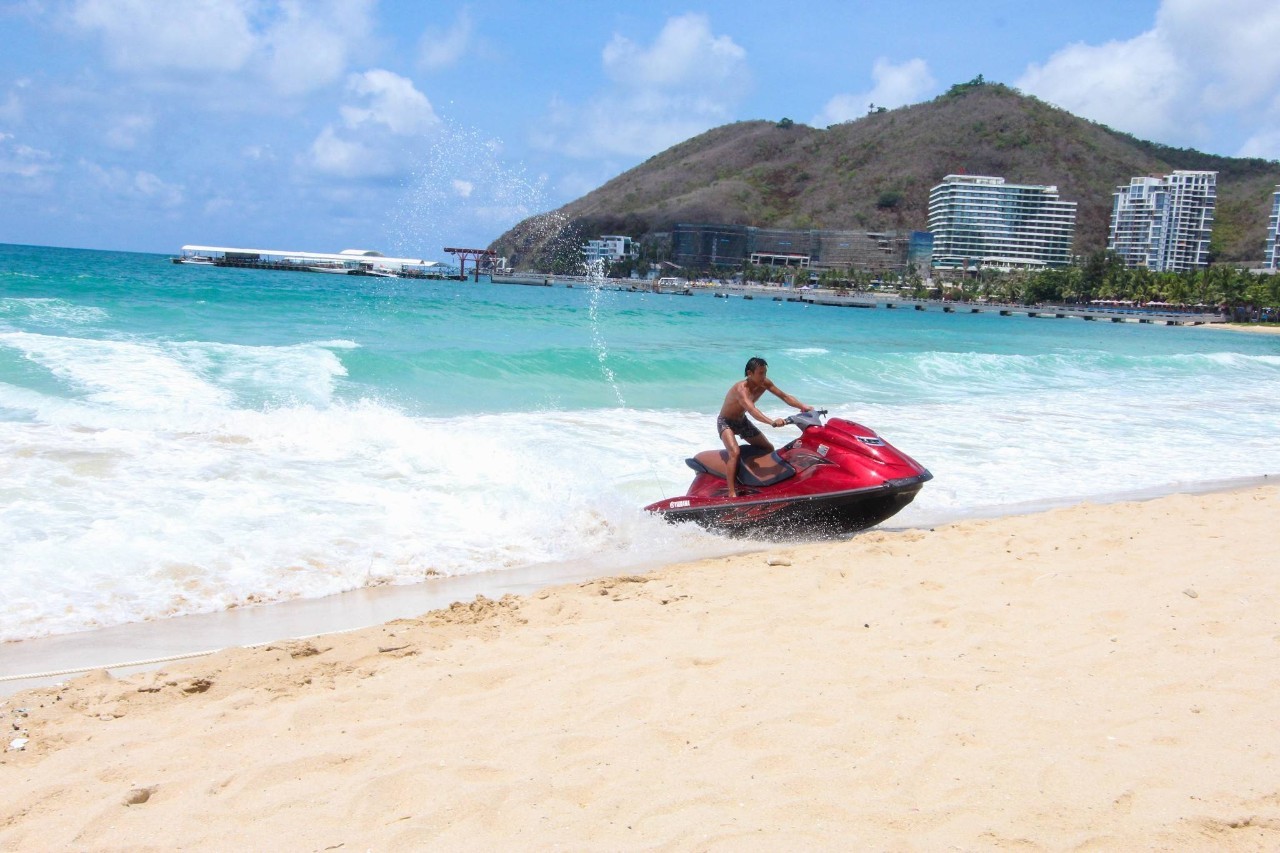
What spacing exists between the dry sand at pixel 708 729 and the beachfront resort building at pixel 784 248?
5691 inches

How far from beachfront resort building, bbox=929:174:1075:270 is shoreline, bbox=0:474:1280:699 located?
142263 mm

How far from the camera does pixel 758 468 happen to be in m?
7.11

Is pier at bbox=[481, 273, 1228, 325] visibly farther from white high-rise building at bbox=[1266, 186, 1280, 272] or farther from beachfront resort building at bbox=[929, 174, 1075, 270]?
white high-rise building at bbox=[1266, 186, 1280, 272]

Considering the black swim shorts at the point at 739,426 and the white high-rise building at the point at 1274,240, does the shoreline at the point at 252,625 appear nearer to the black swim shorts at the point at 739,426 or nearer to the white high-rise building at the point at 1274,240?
the black swim shorts at the point at 739,426

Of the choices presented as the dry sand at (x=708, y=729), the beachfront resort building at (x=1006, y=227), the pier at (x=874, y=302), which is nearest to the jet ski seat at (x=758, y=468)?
the dry sand at (x=708, y=729)

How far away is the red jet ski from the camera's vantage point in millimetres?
6781

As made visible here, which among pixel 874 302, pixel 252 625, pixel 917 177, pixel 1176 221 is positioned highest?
pixel 917 177

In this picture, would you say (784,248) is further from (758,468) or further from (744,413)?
(758,468)

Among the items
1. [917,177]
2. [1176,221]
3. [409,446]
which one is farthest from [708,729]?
[917,177]

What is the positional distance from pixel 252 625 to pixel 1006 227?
487 feet

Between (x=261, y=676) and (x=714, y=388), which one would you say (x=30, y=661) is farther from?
(x=714, y=388)

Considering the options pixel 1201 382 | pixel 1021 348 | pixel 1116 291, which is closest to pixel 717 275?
pixel 1116 291

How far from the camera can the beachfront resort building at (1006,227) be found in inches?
5472

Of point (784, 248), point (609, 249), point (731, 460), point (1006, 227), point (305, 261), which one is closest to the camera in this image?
point (731, 460)
